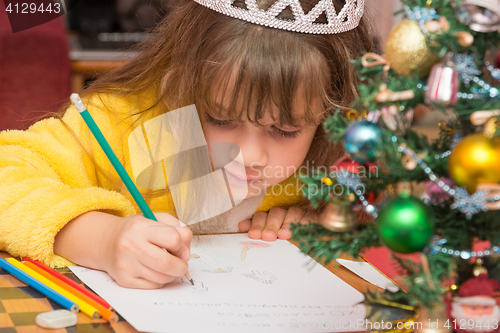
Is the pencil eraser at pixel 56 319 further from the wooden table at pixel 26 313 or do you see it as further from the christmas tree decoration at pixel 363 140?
the christmas tree decoration at pixel 363 140

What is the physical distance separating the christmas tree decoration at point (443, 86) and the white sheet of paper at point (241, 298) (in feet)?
0.53

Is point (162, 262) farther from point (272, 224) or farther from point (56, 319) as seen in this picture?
point (272, 224)

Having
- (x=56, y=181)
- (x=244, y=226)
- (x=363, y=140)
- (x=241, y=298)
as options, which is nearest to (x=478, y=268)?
(x=363, y=140)

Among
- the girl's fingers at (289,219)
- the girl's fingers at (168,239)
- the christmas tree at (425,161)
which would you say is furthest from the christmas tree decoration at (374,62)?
the girl's fingers at (289,219)

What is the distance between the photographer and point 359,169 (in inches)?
15.7

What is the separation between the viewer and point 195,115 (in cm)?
80

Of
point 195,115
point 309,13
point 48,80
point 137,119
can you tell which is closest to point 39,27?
point 48,80

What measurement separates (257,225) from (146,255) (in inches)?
11.2

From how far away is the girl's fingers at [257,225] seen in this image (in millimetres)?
747

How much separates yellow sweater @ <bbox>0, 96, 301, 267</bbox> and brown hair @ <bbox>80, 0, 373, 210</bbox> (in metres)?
0.08

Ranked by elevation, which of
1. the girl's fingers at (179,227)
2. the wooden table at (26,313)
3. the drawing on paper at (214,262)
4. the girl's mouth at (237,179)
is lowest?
the girl's mouth at (237,179)

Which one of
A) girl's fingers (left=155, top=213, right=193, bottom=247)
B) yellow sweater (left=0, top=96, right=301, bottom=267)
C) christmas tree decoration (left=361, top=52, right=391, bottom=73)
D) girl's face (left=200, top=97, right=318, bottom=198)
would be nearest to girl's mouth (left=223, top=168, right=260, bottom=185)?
girl's face (left=200, top=97, right=318, bottom=198)

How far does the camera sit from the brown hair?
69 cm

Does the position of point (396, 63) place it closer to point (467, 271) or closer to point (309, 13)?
point (467, 271)
